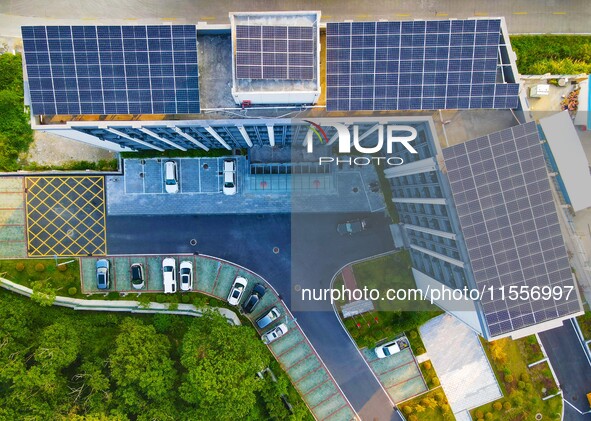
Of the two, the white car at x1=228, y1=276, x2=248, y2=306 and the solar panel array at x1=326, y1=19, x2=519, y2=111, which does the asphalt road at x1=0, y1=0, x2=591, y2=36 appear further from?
the white car at x1=228, y1=276, x2=248, y2=306

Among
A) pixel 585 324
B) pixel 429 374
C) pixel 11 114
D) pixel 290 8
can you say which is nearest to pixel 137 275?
pixel 11 114

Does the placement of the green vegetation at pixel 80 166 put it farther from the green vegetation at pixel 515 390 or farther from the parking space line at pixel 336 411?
the green vegetation at pixel 515 390

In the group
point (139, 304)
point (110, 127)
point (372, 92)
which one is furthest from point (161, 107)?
point (139, 304)

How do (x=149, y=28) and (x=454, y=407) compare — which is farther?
(x=454, y=407)

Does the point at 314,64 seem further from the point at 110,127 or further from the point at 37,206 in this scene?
the point at 37,206

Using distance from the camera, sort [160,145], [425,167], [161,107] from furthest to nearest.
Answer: [160,145], [425,167], [161,107]

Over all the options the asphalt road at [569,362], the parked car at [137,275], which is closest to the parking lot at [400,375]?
the asphalt road at [569,362]

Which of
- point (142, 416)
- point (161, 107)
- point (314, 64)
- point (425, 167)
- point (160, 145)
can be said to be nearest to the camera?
point (314, 64)
